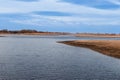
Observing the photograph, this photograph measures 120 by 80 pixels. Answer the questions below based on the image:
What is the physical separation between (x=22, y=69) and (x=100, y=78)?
10.5m

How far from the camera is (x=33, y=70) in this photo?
117 feet

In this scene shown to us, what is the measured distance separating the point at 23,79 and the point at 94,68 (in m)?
11.2

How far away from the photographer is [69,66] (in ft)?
129

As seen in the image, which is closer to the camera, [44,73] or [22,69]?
[44,73]

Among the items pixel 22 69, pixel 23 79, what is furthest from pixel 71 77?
pixel 22 69

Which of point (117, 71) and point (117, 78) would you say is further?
point (117, 71)

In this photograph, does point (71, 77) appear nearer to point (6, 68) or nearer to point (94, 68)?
point (94, 68)

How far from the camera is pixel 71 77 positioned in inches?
1233

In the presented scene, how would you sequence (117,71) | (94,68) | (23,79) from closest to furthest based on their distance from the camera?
1. (23,79)
2. (117,71)
3. (94,68)

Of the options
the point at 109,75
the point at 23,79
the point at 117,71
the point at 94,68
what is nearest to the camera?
the point at 23,79

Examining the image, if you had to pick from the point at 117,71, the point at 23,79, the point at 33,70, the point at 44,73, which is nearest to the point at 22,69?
the point at 33,70

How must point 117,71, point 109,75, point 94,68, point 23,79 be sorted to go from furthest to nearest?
point 94,68
point 117,71
point 109,75
point 23,79

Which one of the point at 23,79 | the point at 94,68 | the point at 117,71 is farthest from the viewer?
the point at 94,68

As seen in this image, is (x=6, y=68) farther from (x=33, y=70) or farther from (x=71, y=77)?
(x=71, y=77)
